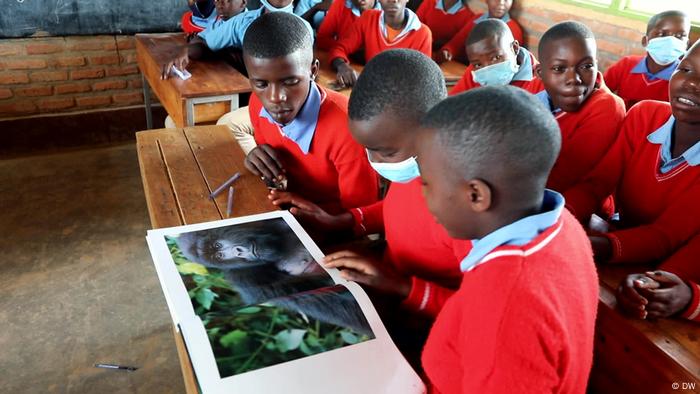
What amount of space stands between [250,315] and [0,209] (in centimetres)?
286

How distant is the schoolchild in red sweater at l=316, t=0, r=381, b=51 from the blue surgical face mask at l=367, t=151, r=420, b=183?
2.93 meters

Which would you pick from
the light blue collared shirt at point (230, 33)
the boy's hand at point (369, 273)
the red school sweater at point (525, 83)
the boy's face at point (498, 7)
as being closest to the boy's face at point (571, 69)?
the red school sweater at point (525, 83)

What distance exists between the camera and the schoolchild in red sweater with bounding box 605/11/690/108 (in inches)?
105

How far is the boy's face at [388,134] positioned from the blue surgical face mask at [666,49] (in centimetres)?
231

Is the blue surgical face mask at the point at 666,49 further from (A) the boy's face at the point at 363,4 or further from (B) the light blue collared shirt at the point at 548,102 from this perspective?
(A) the boy's face at the point at 363,4

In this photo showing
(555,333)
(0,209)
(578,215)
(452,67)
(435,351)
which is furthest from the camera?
(452,67)

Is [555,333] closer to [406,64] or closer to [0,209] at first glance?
[406,64]

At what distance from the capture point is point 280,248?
3.59ft

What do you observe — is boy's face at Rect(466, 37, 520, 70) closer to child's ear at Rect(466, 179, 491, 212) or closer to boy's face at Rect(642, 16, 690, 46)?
boy's face at Rect(642, 16, 690, 46)

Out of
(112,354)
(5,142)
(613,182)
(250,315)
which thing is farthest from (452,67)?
(5,142)

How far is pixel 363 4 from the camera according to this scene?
384 cm

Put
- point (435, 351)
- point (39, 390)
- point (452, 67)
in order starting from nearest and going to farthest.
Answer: point (435, 351) → point (39, 390) → point (452, 67)

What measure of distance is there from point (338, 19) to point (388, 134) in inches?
121

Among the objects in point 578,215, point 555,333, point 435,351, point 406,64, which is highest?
point 406,64
